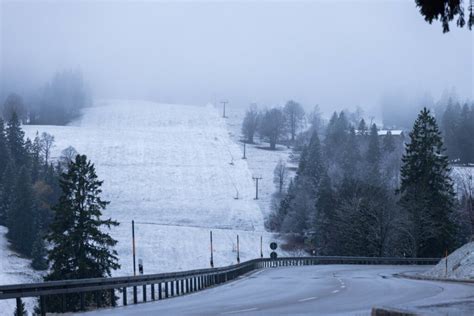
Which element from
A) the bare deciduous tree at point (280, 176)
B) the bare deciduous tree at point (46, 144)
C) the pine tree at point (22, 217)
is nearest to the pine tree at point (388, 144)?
the bare deciduous tree at point (280, 176)

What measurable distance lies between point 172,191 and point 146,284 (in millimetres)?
112444

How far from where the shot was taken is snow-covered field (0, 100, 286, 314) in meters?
99.8

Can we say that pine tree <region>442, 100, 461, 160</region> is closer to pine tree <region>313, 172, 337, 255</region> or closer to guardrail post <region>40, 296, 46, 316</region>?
pine tree <region>313, 172, 337, 255</region>

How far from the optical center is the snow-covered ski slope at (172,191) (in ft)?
331

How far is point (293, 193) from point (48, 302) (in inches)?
4146

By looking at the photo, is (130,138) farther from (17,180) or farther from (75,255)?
(75,255)

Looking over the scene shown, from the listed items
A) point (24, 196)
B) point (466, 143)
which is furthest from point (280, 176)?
point (24, 196)

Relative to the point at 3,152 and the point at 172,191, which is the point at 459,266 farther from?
the point at 172,191

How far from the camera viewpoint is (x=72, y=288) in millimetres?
20703

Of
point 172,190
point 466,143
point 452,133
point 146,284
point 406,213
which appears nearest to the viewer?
point 146,284

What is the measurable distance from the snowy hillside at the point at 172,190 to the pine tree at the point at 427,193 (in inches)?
1131

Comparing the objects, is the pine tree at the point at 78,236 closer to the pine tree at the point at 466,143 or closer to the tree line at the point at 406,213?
the tree line at the point at 406,213

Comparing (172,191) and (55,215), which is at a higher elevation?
(55,215)

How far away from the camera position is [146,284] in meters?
26.2
